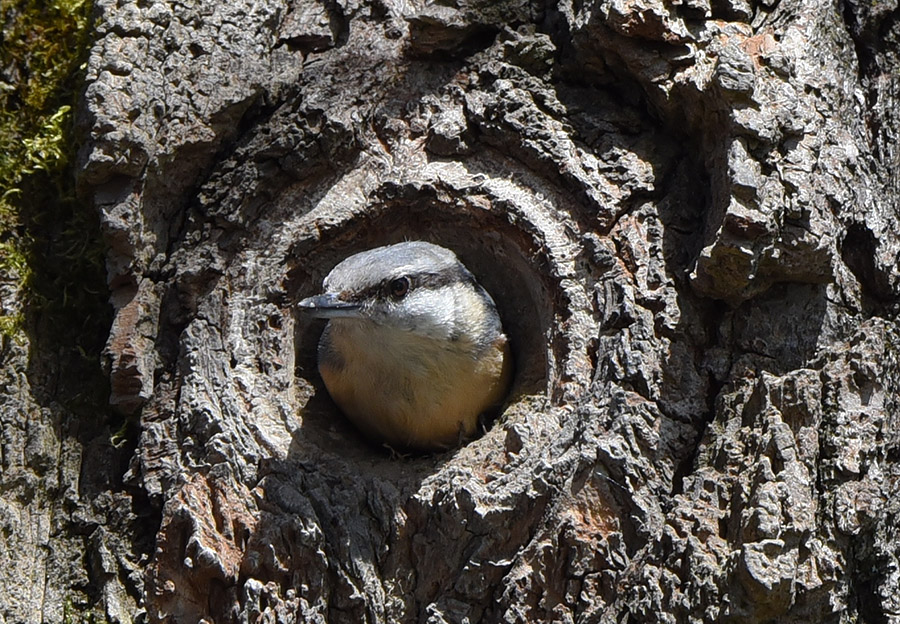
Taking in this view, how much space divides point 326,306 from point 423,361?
525 mm

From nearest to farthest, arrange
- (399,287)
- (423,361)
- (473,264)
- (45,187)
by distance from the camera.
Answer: (45,187), (399,287), (423,361), (473,264)

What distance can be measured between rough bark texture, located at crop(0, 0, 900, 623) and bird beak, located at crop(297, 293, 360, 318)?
0.20 m

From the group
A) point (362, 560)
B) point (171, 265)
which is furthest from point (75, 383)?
point (362, 560)

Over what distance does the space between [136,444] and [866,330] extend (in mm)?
2195

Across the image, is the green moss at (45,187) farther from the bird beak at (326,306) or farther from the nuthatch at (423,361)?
the nuthatch at (423,361)

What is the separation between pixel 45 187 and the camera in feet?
11.9

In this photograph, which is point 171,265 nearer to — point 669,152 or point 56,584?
point 56,584

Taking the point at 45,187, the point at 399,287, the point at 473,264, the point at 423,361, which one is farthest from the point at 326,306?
the point at 45,187

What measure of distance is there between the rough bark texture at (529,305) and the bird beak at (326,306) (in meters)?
0.20

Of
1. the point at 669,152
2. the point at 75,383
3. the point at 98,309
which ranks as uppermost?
the point at 669,152

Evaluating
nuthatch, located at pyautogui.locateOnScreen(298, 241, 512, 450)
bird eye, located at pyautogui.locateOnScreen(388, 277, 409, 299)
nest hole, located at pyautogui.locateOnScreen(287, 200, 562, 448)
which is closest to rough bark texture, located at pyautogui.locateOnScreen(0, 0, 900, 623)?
nest hole, located at pyautogui.locateOnScreen(287, 200, 562, 448)

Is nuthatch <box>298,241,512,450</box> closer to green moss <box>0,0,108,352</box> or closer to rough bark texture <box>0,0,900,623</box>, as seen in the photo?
rough bark texture <box>0,0,900,623</box>

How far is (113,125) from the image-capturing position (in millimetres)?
3371

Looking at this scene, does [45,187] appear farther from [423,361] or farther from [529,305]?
→ [529,305]
